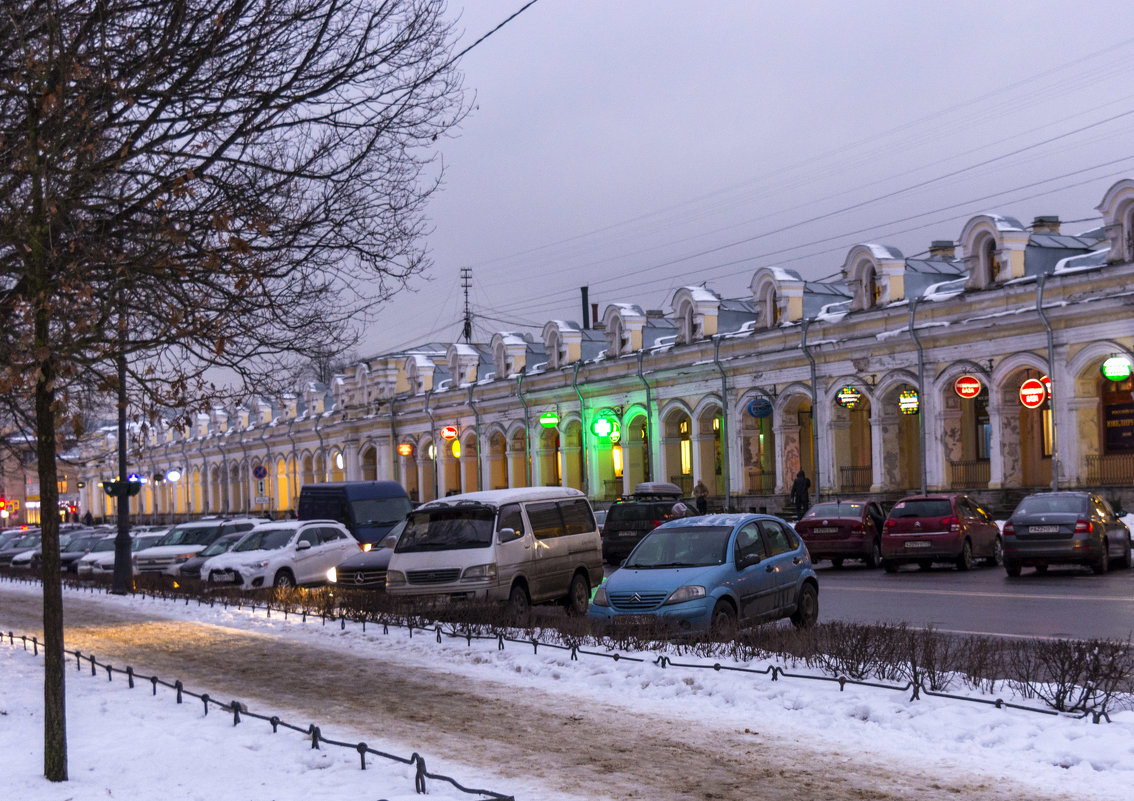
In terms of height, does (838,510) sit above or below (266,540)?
above

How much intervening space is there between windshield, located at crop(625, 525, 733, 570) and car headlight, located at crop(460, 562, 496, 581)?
2.62 m

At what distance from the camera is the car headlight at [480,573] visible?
707 inches

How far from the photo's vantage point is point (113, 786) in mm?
8680

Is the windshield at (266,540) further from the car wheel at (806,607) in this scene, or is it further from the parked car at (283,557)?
the car wheel at (806,607)

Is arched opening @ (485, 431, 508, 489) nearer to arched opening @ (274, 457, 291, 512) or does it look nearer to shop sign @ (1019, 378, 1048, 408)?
arched opening @ (274, 457, 291, 512)

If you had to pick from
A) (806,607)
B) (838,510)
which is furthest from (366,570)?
(838,510)

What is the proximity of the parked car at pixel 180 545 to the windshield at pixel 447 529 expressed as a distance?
15724mm

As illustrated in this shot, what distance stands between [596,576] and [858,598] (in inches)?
170

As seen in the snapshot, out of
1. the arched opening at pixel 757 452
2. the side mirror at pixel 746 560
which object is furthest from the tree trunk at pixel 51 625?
the arched opening at pixel 757 452

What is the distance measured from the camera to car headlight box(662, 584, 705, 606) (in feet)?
47.6

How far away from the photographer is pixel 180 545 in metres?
36.1

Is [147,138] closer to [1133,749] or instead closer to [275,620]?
[1133,749]

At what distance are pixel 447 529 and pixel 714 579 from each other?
5452 millimetres

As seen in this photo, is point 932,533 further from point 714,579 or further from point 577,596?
point 714,579
